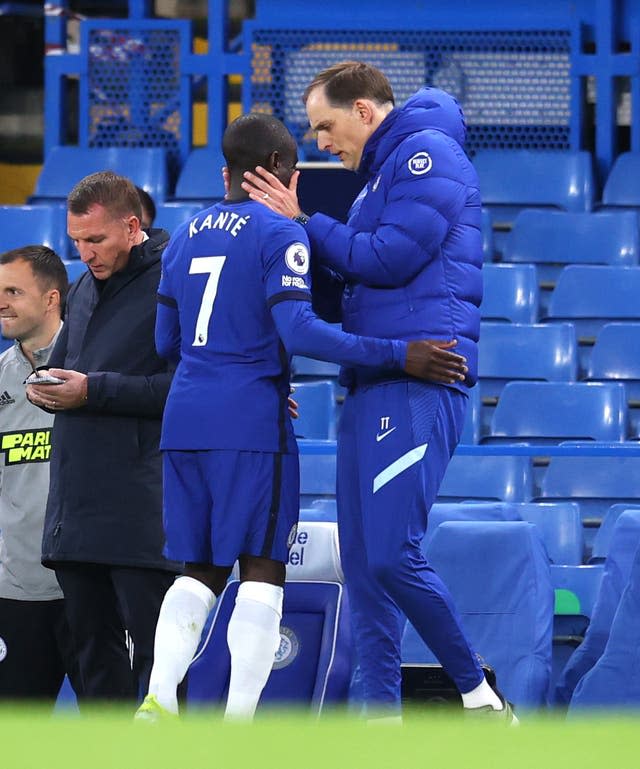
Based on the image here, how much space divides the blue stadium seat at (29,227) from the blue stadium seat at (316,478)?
2949 mm

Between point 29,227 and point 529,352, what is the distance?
9.18 ft

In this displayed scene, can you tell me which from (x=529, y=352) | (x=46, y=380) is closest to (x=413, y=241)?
(x=46, y=380)

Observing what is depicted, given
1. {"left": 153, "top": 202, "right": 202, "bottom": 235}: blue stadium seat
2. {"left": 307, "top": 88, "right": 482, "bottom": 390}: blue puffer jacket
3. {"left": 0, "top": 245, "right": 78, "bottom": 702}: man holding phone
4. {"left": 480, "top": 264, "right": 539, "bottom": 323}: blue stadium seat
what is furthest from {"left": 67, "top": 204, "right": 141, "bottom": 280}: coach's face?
{"left": 153, "top": 202, "right": 202, "bottom": 235}: blue stadium seat

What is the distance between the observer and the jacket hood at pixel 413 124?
3.49 m

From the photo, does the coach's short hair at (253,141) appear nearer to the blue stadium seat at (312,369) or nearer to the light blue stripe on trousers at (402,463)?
the light blue stripe on trousers at (402,463)

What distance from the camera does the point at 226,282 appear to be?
10.8 feet

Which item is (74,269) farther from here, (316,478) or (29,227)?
(316,478)

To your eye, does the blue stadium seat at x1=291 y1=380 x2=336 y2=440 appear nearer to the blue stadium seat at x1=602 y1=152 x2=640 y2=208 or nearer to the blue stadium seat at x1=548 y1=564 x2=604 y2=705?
the blue stadium seat at x1=548 y1=564 x2=604 y2=705

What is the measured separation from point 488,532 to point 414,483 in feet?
3.16

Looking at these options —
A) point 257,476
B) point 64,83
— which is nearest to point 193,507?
point 257,476

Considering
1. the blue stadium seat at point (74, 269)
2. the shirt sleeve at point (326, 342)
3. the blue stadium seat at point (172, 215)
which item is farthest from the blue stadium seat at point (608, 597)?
the blue stadium seat at point (172, 215)

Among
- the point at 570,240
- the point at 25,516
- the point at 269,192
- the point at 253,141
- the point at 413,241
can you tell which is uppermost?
the point at 570,240

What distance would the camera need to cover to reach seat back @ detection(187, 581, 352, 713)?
4.26 metres

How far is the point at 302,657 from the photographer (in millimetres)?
4336
